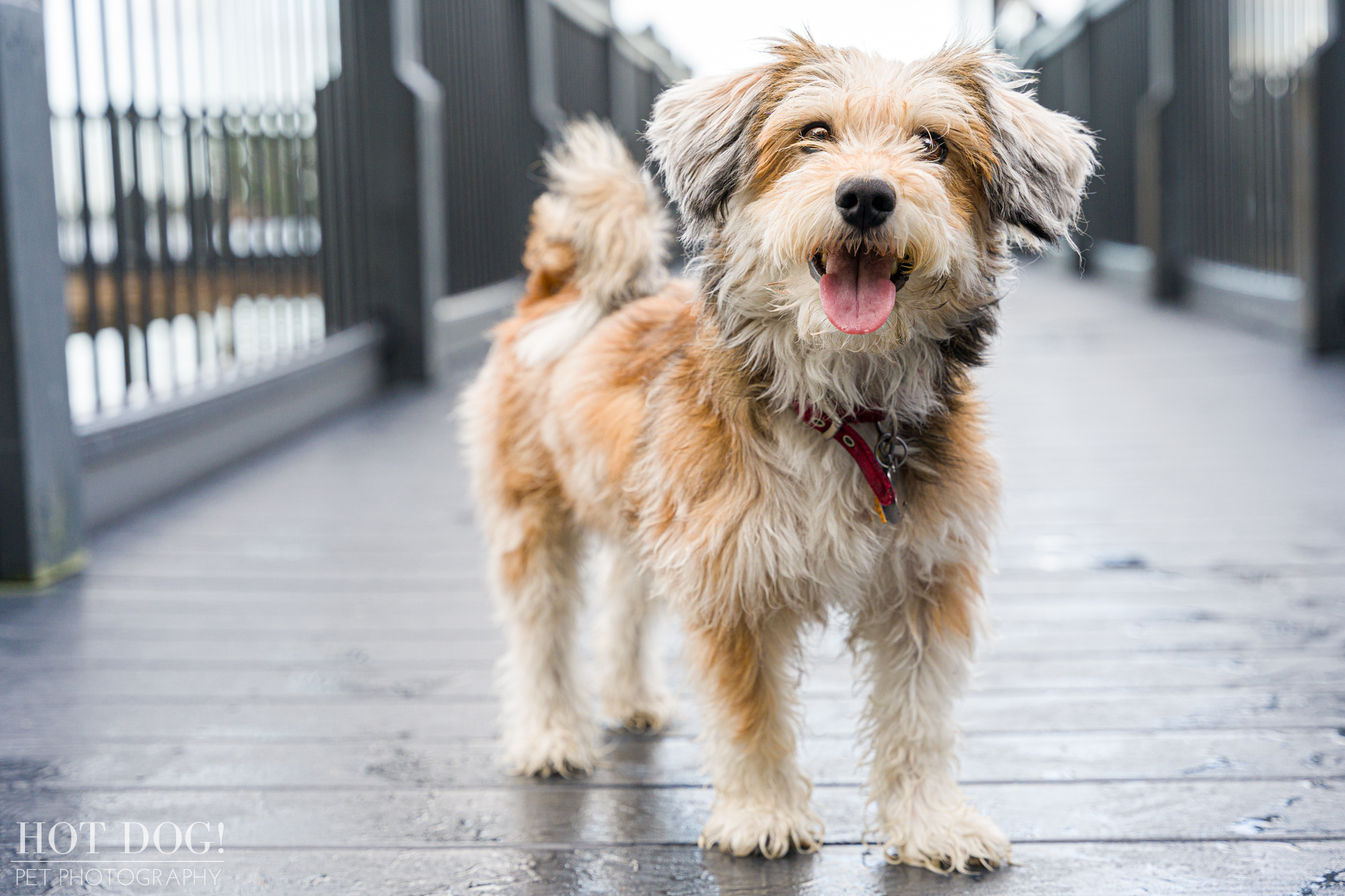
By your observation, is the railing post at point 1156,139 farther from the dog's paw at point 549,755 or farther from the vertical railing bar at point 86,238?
the dog's paw at point 549,755

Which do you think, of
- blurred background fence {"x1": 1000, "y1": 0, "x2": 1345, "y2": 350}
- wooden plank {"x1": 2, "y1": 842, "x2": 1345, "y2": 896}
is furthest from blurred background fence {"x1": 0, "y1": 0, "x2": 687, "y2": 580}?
blurred background fence {"x1": 1000, "y1": 0, "x2": 1345, "y2": 350}

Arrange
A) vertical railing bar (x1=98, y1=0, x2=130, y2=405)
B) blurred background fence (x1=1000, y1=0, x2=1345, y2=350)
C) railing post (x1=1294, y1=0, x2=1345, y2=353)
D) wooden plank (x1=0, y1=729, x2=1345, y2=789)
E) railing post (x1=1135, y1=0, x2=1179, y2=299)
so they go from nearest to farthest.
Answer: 1. wooden plank (x1=0, y1=729, x2=1345, y2=789)
2. vertical railing bar (x1=98, y1=0, x2=130, y2=405)
3. railing post (x1=1294, y1=0, x2=1345, y2=353)
4. blurred background fence (x1=1000, y1=0, x2=1345, y2=350)
5. railing post (x1=1135, y1=0, x2=1179, y2=299)

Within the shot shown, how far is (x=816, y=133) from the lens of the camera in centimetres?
198

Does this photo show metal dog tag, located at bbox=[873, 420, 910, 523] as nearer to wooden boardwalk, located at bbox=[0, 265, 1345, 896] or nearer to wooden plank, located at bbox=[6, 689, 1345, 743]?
wooden boardwalk, located at bbox=[0, 265, 1345, 896]

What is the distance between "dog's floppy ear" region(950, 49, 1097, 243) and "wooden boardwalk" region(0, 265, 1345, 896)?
0.31 metres

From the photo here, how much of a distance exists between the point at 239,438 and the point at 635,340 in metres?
3.85

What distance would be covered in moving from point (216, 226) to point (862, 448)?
4.70m

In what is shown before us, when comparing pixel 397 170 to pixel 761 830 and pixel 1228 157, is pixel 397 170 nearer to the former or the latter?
pixel 761 830

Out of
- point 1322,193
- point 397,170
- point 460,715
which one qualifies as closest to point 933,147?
point 460,715

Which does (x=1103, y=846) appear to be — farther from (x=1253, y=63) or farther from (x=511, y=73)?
(x=511, y=73)

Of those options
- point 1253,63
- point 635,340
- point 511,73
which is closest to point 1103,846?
point 635,340

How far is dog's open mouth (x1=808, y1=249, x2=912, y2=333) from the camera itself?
6.23ft

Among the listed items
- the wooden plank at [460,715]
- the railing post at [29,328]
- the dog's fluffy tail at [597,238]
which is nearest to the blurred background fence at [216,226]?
the railing post at [29,328]

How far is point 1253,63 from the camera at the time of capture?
9.11 m
